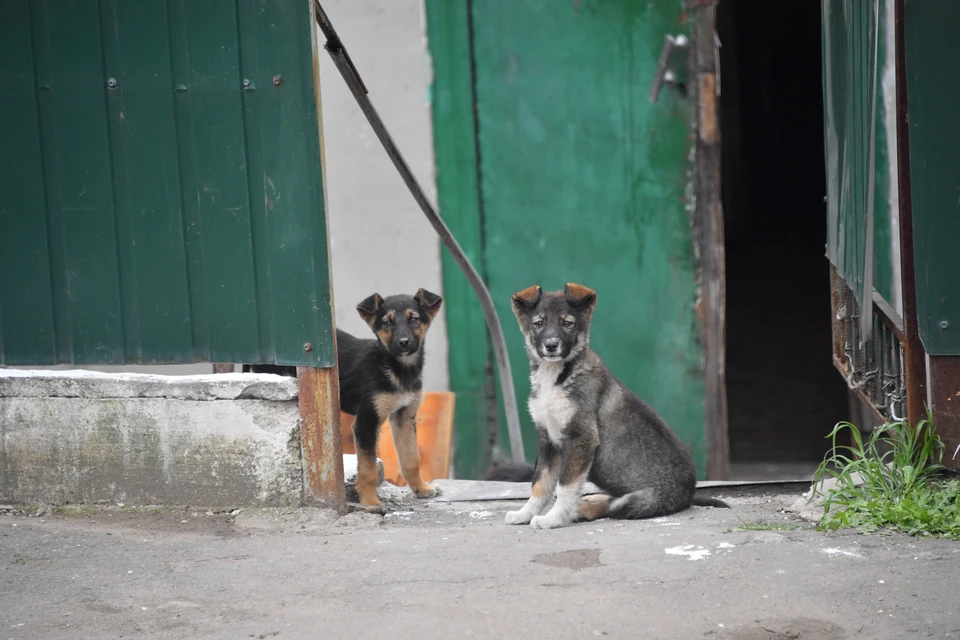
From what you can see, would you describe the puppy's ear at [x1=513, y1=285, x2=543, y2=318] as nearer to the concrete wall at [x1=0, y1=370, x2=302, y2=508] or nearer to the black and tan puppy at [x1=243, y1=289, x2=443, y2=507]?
the black and tan puppy at [x1=243, y1=289, x2=443, y2=507]

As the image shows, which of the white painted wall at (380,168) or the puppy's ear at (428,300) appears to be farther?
the white painted wall at (380,168)

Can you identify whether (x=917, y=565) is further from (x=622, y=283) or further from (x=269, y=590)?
(x=622, y=283)

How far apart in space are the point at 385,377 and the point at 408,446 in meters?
0.55

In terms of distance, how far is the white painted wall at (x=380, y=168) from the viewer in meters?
7.95

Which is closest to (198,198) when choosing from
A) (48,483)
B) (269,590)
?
(48,483)

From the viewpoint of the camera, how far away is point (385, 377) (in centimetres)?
572

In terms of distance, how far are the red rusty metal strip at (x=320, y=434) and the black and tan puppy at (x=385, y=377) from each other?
1.16 feet

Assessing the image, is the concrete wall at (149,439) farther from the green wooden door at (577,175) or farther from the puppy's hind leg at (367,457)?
the green wooden door at (577,175)

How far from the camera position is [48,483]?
5402mm

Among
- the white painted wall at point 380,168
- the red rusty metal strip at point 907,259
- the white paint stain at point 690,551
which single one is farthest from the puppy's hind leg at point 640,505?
the white painted wall at point 380,168

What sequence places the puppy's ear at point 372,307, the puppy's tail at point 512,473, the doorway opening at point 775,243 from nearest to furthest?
the puppy's ear at point 372,307 → the puppy's tail at point 512,473 → the doorway opening at point 775,243

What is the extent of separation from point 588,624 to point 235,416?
224cm

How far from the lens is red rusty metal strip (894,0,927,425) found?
475 cm

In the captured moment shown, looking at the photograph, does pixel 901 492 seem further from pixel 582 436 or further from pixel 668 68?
pixel 668 68
